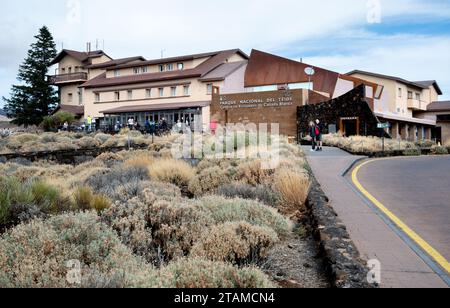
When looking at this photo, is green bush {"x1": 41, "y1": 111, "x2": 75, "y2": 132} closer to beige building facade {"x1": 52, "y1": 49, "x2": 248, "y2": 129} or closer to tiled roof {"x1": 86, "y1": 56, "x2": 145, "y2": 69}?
beige building facade {"x1": 52, "y1": 49, "x2": 248, "y2": 129}

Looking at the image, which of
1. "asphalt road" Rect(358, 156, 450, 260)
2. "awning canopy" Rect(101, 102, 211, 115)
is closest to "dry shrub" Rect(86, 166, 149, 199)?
"asphalt road" Rect(358, 156, 450, 260)

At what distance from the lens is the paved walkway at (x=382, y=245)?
5141mm

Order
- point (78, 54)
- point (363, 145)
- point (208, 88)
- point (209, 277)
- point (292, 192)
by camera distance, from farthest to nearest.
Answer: point (78, 54) → point (208, 88) → point (363, 145) → point (292, 192) → point (209, 277)

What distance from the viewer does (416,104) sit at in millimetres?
60531

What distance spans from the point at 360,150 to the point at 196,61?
32.7m

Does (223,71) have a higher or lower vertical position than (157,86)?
higher

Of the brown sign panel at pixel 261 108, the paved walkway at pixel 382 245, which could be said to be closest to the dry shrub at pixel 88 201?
the paved walkway at pixel 382 245

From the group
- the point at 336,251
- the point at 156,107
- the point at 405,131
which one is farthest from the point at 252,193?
the point at 156,107

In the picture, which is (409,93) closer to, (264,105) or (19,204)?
(264,105)

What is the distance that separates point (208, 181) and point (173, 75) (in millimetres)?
42636

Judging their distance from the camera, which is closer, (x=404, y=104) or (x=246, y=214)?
(x=246, y=214)

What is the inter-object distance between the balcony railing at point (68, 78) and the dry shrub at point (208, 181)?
186ft

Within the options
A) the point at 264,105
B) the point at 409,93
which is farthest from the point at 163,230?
the point at 409,93

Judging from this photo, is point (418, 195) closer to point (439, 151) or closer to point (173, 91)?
point (439, 151)
